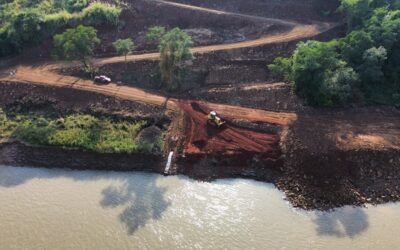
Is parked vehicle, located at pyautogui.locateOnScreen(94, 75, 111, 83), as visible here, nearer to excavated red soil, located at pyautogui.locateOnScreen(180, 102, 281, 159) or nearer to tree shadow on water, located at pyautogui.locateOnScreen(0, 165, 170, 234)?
excavated red soil, located at pyautogui.locateOnScreen(180, 102, 281, 159)

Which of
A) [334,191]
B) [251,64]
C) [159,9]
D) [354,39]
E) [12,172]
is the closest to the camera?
[334,191]

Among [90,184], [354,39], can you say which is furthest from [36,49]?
[354,39]

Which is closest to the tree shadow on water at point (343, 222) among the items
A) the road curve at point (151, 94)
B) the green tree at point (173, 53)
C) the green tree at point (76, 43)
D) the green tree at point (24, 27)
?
the road curve at point (151, 94)

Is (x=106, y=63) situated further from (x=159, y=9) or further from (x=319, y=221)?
(x=319, y=221)

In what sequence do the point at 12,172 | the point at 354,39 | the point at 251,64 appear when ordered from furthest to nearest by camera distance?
1. the point at 251,64
2. the point at 354,39
3. the point at 12,172

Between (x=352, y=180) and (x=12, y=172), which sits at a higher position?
(x=352, y=180)

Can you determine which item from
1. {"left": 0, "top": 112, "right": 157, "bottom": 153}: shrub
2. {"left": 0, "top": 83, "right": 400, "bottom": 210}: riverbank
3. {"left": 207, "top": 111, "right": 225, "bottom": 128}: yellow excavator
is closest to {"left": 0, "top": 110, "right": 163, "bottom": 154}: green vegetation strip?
{"left": 0, "top": 112, "right": 157, "bottom": 153}: shrub

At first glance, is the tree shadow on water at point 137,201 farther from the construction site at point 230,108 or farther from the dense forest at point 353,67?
the dense forest at point 353,67
